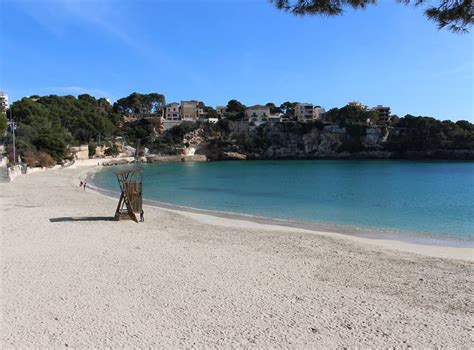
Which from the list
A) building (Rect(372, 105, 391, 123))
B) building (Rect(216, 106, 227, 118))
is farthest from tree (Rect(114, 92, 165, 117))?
building (Rect(372, 105, 391, 123))

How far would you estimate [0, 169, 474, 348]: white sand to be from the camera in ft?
18.4

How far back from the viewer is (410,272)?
946 cm

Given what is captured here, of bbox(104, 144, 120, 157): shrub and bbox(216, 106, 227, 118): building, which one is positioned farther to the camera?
bbox(216, 106, 227, 118): building

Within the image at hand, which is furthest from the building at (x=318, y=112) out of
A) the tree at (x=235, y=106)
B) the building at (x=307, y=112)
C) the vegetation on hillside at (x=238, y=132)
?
the tree at (x=235, y=106)

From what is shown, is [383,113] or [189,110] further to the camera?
[189,110]

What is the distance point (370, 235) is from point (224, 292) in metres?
10.3

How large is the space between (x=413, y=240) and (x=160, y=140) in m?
109

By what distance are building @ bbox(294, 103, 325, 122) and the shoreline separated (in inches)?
4865

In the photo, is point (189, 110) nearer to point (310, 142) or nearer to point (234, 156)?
point (234, 156)

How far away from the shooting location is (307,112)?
14112 centimetres

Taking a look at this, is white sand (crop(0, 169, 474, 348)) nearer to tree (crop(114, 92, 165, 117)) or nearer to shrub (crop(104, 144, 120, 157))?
shrub (crop(104, 144, 120, 157))

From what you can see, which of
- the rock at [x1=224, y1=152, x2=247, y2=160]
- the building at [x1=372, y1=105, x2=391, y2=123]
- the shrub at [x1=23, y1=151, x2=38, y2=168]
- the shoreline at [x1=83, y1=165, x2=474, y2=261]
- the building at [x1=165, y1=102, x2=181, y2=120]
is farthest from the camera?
the building at [x1=165, y1=102, x2=181, y2=120]

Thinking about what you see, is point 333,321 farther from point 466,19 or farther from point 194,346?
point 466,19

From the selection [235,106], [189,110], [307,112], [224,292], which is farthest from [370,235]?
[235,106]
